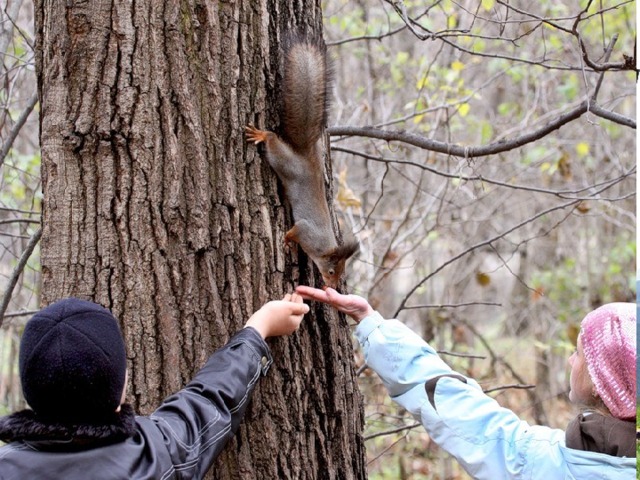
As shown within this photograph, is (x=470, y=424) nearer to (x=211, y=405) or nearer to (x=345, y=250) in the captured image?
(x=211, y=405)

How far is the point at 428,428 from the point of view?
203 centimetres

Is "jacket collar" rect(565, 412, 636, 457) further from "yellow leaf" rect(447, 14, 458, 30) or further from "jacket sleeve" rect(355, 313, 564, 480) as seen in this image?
"yellow leaf" rect(447, 14, 458, 30)

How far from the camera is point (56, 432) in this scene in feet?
5.09

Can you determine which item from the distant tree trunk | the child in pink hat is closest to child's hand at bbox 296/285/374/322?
the child in pink hat

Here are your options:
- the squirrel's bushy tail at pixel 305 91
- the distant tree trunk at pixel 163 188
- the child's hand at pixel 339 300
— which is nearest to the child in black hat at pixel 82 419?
the distant tree trunk at pixel 163 188

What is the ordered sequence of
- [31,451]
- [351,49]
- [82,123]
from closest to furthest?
[31,451]
[82,123]
[351,49]

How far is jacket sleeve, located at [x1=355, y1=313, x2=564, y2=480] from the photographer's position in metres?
1.91

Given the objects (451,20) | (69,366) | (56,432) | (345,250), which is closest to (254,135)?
(345,250)

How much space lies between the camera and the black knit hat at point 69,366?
5.07ft

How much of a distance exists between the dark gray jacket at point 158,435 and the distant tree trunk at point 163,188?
0.41 feet

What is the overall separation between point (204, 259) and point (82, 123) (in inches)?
18.6

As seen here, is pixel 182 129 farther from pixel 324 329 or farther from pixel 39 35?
pixel 324 329

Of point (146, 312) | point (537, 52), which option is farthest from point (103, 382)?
point (537, 52)

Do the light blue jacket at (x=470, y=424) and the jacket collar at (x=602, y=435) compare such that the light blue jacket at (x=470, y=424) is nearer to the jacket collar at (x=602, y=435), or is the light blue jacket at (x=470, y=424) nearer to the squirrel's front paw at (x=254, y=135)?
the jacket collar at (x=602, y=435)
